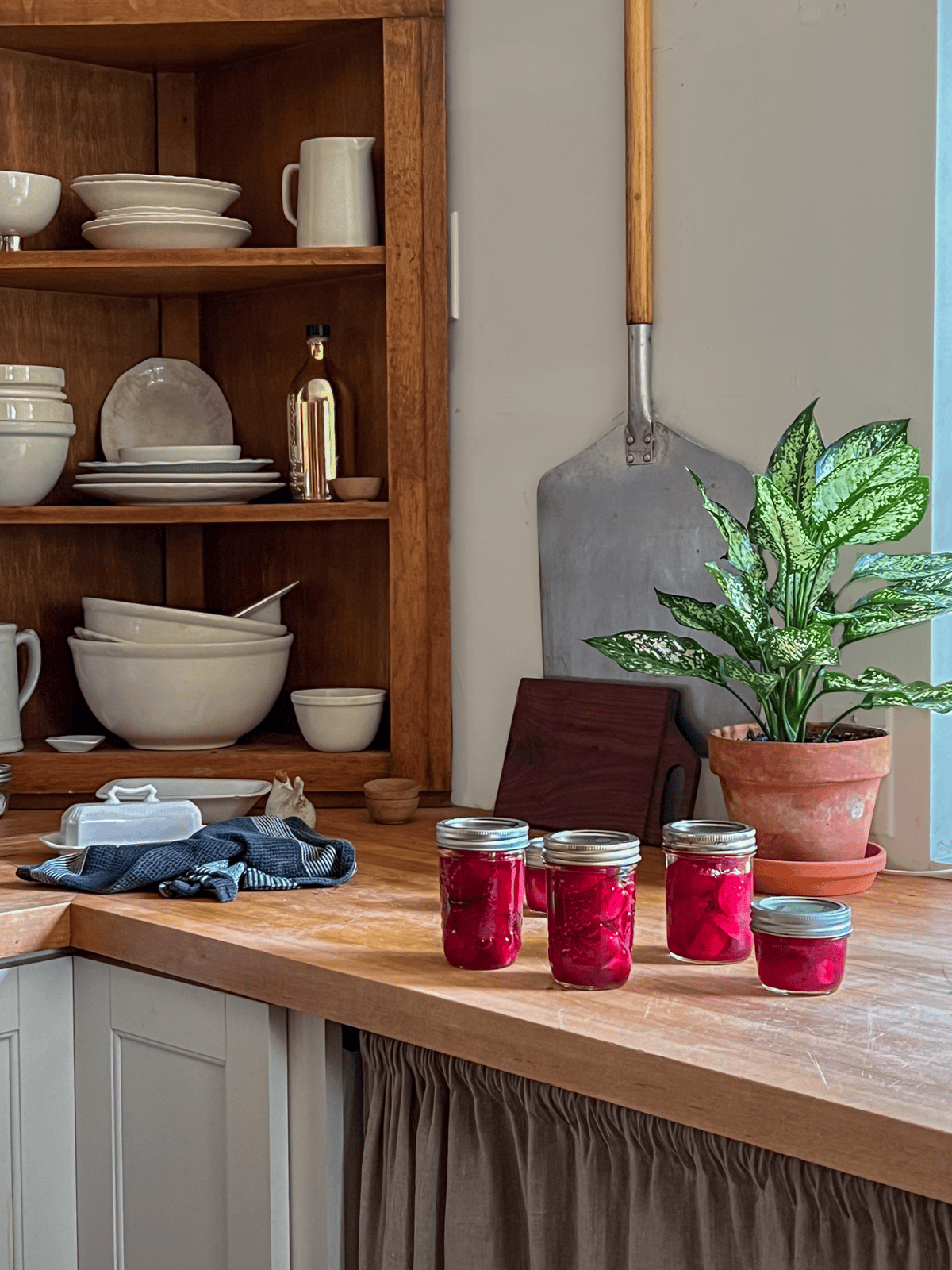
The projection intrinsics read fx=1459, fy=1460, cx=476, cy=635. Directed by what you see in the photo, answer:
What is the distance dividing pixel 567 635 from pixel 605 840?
71 cm

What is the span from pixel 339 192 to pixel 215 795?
83 centimetres

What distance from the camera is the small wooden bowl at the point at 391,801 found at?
6.15ft

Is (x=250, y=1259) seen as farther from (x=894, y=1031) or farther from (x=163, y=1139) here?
(x=894, y=1031)

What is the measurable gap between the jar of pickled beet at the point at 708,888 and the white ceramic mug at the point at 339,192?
1.07 m

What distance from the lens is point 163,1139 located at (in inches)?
54.6

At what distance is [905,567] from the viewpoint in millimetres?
1469

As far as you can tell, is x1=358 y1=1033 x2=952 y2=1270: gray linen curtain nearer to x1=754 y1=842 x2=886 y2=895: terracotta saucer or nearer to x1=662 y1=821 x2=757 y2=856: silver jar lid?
x1=662 y1=821 x2=757 y2=856: silver jar lid

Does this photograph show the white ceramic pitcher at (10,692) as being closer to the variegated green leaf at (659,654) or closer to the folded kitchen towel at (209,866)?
the folded kitchen towel at (209,866)

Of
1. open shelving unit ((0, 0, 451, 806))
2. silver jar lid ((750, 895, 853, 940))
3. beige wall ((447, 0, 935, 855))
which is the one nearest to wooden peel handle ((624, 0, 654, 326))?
beige wall ((447, 0, 935, 855))

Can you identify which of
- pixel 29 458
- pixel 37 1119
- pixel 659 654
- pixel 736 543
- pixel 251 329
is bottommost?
pixel 37 1119

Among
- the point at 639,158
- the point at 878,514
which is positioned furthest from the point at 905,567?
the point at 639,158

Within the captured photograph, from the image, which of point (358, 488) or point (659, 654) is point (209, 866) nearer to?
point (659, 654)

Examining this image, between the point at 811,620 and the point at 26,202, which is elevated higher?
the point at 26,202

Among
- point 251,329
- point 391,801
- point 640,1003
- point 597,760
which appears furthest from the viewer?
point 251,329
